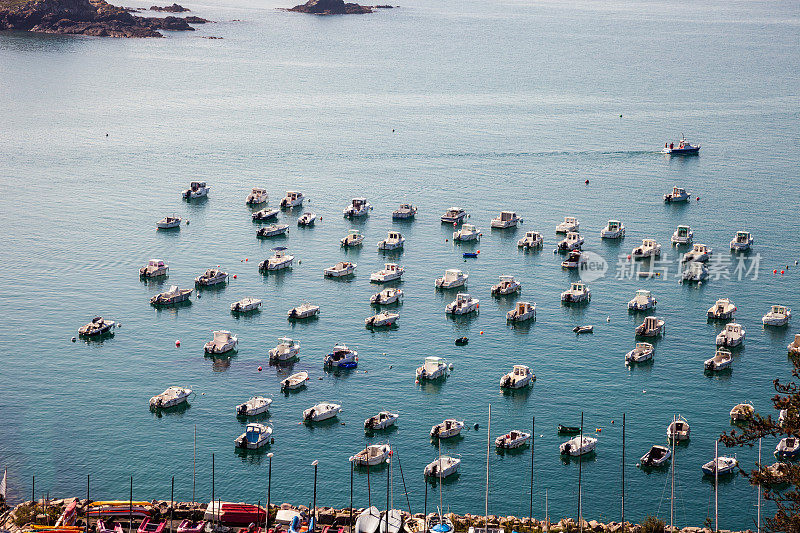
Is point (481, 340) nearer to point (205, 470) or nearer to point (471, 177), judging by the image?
point (205, 470)

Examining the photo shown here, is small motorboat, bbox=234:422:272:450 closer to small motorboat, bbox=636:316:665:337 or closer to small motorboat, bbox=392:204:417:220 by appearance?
small motorboat, bbox=636:316:665:337

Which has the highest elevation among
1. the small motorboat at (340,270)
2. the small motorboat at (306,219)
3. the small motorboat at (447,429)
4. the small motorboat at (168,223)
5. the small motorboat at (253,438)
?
the small motorboat at (306,219)

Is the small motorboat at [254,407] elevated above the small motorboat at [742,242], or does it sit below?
below

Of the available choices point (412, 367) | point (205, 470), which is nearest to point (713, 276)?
point (412, 367)

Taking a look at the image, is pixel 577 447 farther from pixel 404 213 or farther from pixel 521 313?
pixel 404 213

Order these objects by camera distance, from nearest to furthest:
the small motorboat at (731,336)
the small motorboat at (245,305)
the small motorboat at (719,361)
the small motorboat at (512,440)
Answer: the small motorboat at (512,440) < the small motorboat at (719,361) < the small motorboat at (731,336) < the small motorboat at (245,305)

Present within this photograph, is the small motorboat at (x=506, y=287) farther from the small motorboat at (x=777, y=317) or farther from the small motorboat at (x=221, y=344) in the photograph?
the small motorboat at (x=221, y=344)

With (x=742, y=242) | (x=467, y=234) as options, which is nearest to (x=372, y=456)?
(x=467, y=234)

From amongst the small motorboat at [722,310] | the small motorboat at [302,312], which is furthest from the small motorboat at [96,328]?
the small motorboat at [722,310]
